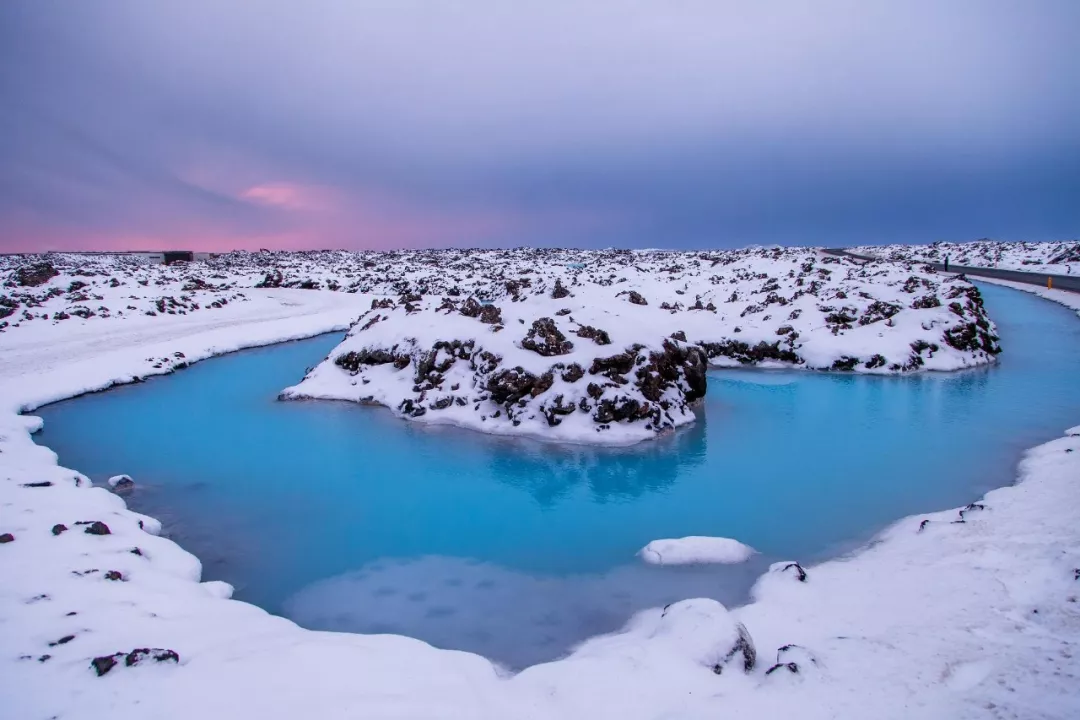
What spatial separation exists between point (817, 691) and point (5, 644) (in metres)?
7.62

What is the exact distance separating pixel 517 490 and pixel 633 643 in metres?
5.58

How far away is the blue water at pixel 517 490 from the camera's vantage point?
25.1 ft

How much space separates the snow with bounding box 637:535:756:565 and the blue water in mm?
202

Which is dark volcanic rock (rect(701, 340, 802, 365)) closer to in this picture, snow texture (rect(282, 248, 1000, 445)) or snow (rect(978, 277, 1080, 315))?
snow texture (rect(282, 248, 1000, 445))

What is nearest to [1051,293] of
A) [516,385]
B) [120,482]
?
[516,385]

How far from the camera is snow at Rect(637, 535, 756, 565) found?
8.28 metres

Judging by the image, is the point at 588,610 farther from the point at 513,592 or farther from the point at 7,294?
the point at 7,294

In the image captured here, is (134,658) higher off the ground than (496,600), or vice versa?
(134,658)

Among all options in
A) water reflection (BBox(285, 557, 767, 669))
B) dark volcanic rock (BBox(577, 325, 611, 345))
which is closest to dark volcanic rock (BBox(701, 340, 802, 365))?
dark volcanic rock (BBox(577, 325, 611, 345))

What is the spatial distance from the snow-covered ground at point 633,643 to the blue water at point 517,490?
0.83 metres

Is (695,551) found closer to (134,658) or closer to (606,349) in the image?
(134,658)

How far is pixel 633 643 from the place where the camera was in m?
6.11

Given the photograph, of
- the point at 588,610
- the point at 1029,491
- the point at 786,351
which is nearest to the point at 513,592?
the point at 588,610

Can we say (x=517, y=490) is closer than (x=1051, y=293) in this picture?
Yes
